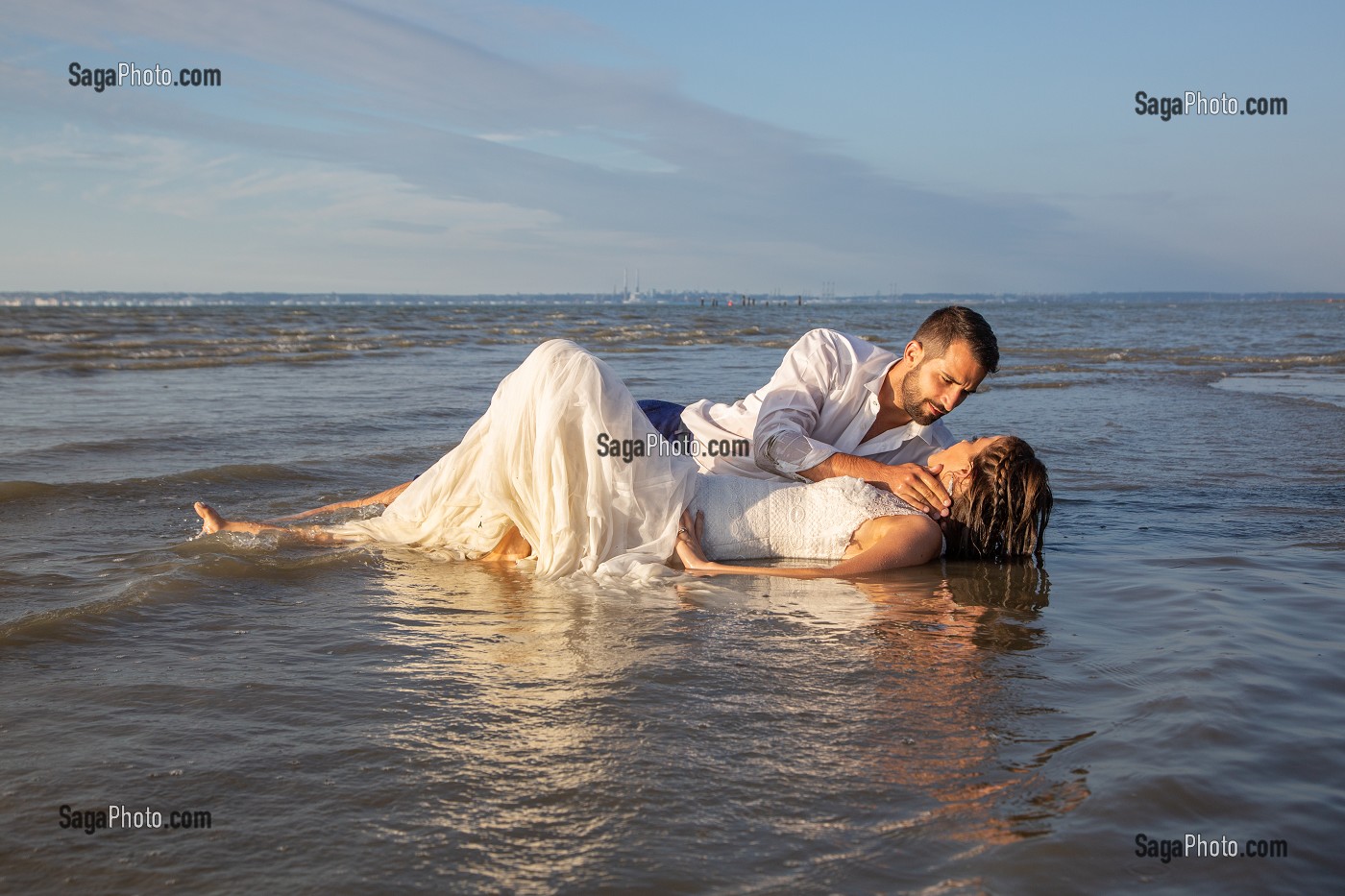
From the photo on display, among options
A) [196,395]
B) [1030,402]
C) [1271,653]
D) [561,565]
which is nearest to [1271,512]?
[1271,653]

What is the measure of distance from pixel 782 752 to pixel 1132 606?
7.89 feet

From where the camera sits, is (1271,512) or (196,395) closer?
(1271,512)

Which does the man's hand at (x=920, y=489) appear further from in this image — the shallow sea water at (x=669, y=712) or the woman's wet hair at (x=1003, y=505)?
the shallow sea water at (x=669, y=712)

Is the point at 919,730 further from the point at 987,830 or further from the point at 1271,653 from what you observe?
the point at 1271,653

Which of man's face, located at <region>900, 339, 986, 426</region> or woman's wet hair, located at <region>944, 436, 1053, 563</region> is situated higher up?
man's face, located at <region>900, 339, 986, 426</region>

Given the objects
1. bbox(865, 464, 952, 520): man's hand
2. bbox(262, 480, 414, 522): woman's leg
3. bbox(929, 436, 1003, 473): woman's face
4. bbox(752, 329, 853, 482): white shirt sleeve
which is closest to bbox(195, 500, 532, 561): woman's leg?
bbox(262, 480, 414, 522): woman's leg

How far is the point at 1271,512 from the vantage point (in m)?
6.81

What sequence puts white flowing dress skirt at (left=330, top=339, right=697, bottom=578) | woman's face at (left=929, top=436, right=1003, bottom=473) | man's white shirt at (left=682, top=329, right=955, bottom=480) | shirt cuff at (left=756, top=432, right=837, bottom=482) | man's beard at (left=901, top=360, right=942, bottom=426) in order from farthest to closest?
man's white shirt at (left=682, top=329, right=955, bottom=480)
man's beard at (left=901, top=360, right=942, bottom=426)
shirt cuff at (left=756, top=432, right=837, bottom=482)
woman's face at (left=929, top=436, right=1003, bottom=473)
white flowing dress skirt at (left=330, top=339, right=697, bottom=578)

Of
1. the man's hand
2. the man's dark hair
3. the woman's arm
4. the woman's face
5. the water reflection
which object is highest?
the man's dark hair

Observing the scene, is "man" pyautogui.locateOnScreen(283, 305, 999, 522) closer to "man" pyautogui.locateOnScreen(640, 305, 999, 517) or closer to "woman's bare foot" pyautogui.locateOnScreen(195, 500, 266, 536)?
"man" pyautogui.locateOnScreen(640, 305, 999, 517)

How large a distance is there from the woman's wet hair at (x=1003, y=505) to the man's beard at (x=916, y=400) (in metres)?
0.53

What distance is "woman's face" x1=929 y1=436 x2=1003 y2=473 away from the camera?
5.39m

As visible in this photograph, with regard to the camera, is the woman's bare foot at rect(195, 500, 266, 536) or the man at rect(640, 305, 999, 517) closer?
the man at rect(640, 305, 999, 517)

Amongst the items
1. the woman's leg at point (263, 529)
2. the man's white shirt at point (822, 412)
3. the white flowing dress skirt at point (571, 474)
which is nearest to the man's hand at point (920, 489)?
the man's white shirt at point (822, 412)
